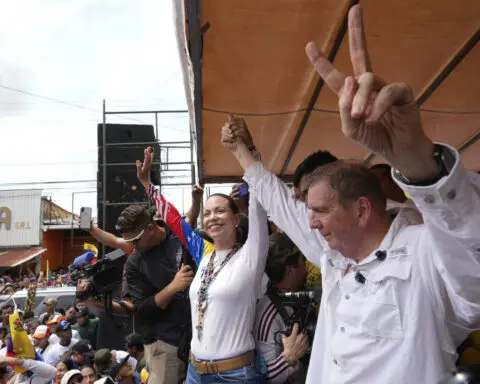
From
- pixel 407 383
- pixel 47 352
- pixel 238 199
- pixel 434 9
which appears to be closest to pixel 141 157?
pixel 47 352

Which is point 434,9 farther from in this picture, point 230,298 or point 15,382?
point 15,382

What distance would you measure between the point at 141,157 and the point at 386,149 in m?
10.0

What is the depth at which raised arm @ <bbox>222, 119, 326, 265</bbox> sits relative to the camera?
1861 mm

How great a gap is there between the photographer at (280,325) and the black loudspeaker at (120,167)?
7785mm

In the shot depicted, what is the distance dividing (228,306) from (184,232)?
0.79 meters

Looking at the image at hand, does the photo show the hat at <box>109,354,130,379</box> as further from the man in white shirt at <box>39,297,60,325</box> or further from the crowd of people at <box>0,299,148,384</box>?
the man in white shirt at <box>39,297,60,325</box>

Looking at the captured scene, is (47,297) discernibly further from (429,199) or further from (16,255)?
(16,255)

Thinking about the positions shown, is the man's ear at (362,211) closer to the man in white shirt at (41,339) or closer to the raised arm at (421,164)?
the raised arm at (421,164)

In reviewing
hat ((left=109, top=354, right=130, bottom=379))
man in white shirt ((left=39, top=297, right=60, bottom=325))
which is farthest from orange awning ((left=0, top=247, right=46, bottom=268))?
hat ((left=109, top=354, right=130, bottom=379))

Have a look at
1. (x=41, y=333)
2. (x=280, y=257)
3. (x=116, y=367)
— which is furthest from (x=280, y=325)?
(x=41, y=333)

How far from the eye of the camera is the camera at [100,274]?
290 cm

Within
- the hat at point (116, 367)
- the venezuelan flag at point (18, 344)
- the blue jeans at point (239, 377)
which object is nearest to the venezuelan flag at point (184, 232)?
the blue jeans at point (239, 377)

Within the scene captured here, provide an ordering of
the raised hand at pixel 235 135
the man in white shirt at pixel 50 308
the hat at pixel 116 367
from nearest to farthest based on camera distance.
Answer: the raised hand at pixel 235 135 < the hat at pixel 116 367 < the man in white shirt at pixel 50 308

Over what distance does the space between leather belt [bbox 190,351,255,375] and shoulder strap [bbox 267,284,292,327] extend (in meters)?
0.24
